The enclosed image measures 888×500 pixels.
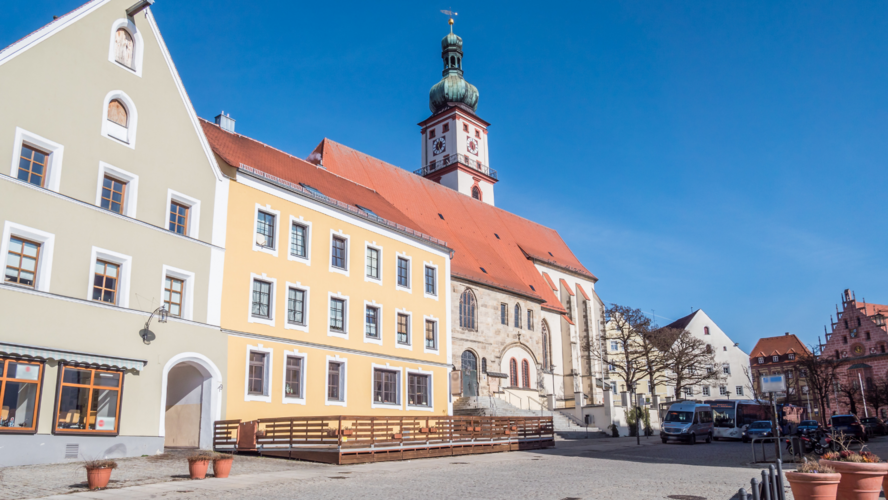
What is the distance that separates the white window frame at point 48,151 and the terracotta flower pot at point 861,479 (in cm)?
1745

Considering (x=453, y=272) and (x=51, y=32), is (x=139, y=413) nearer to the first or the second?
(x=51, y=32)

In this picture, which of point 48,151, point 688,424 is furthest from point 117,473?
point 688,424

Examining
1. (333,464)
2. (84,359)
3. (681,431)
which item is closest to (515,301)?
(681,431)

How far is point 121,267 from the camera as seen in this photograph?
744 inches

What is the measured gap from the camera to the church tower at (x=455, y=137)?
63.7 metres

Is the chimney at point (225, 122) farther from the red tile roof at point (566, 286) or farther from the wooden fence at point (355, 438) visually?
the red tile roof at point (566, 286)

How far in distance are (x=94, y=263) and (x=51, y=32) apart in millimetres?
6039

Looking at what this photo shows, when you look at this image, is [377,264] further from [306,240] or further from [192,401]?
[192,401]

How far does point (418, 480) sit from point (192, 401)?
957 cm

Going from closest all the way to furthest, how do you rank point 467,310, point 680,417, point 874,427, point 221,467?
1. point 221,467
2. point 680,417
3. point 467,310
4. point 874,427

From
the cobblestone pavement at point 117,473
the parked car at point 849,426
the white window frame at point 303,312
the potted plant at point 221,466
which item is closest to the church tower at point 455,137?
the parked car at point 849,426

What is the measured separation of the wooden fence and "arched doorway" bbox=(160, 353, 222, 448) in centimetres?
45

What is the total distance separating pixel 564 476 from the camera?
1499 centimetres

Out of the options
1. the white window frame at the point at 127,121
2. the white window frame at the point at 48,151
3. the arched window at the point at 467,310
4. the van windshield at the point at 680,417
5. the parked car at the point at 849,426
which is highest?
the white window frame at the point at 127,121
